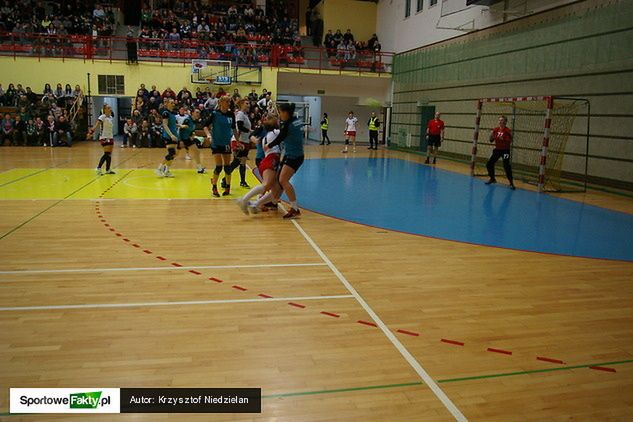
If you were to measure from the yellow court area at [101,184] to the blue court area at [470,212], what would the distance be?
2.60m

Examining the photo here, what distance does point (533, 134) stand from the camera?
16922 millimetres

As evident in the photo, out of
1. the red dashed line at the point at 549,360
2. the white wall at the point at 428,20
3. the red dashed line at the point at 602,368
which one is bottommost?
the red dashed line at the point at 602,368

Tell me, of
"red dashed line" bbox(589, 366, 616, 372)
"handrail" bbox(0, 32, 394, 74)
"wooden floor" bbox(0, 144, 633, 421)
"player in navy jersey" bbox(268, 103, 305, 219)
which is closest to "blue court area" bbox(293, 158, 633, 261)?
"wooden floor" bbox(0, 144, 633, 421)

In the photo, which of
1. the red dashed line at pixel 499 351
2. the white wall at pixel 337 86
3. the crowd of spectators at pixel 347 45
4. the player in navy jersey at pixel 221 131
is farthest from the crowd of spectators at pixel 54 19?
the red dashed line at pixel 499 351

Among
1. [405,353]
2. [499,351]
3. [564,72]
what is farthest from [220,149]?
[564,72]

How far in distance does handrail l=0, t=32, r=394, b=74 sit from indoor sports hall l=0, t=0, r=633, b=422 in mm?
4626

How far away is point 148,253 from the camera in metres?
6.36

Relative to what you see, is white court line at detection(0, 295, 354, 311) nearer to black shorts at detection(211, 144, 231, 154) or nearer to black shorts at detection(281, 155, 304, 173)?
black shorts at detection(281, 155, 304, 173)

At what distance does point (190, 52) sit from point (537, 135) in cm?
1869

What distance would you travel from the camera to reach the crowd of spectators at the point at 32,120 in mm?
21859

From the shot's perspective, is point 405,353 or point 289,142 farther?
point 289,142

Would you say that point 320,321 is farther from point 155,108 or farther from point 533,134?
point 155,108

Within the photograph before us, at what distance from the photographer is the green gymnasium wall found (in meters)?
13.2

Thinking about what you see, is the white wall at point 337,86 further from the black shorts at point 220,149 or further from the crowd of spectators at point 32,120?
the black shorts at point 220,149
